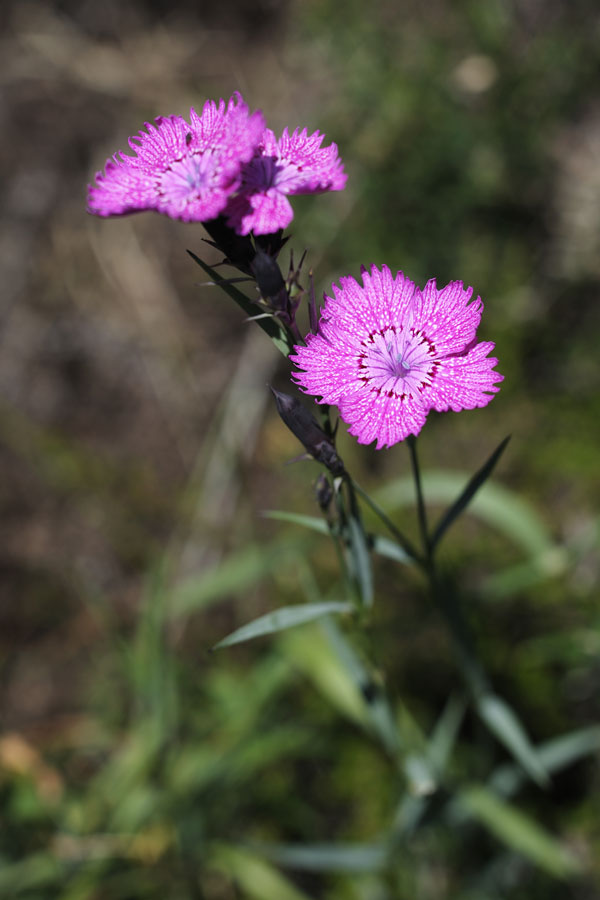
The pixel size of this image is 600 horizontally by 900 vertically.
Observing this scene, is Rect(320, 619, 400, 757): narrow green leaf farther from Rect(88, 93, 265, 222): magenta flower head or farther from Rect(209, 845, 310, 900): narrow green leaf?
Rect(88, 93, 265, 222): magenta flower head

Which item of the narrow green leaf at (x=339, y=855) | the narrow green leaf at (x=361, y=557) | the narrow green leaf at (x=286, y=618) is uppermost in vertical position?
the narrow green leaf at (x=361, y=557)

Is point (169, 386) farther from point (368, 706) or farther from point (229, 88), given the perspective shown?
point (368, 706)

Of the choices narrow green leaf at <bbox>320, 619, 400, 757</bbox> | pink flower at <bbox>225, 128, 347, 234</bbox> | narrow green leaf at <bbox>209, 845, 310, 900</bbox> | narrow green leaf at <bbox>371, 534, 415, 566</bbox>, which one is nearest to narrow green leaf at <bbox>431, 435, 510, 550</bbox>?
narrow green leaf at <bbox>371, 534, 415, 566</bbox>

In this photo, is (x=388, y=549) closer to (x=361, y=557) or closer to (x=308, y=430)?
(x=361, y=557)

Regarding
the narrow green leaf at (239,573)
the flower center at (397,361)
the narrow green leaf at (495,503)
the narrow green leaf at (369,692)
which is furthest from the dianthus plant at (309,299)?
the narrow green leaf at (239,573)

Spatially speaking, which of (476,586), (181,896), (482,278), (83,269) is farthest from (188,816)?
(83,269)

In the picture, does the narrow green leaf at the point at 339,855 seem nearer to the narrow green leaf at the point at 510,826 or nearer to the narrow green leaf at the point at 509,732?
the narrow green leaf at the point at 510,826

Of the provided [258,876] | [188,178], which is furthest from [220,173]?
[258,876]

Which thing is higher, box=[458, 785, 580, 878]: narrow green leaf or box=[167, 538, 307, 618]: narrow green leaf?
box=[167, 538, 307, 618]: narrow green leaf
